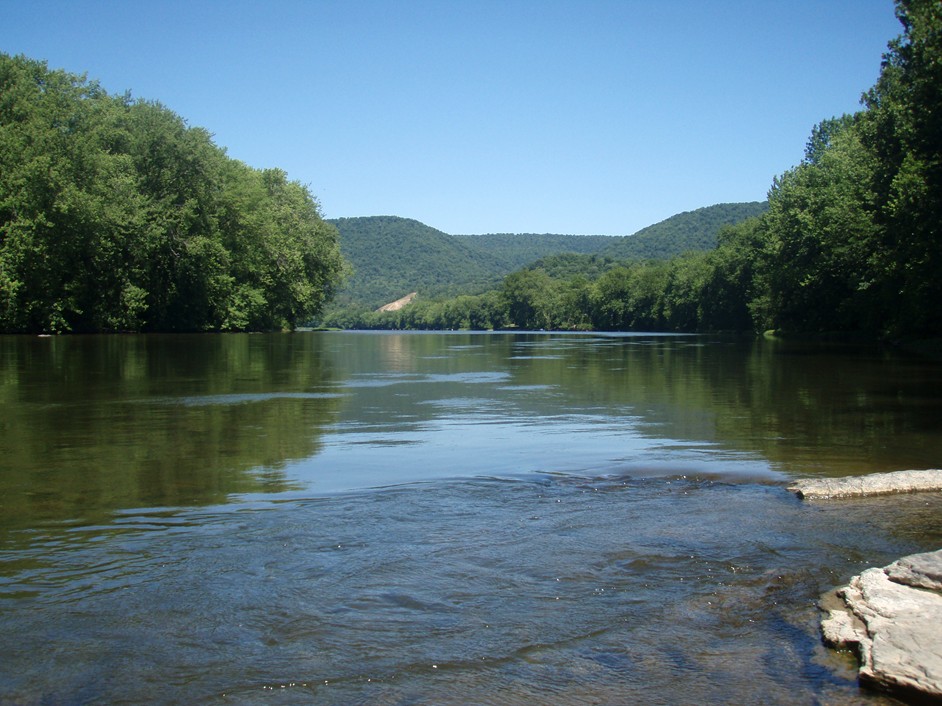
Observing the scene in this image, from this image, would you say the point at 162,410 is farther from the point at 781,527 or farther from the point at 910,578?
the point at 910,578

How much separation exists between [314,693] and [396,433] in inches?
343

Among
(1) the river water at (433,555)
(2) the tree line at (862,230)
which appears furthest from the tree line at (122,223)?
(2) the tree line at (862,230)

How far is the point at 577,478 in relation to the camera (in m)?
8.77

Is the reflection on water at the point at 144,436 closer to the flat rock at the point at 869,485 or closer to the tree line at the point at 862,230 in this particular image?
the flat rock at the point at 869,485

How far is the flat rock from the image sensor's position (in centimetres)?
788

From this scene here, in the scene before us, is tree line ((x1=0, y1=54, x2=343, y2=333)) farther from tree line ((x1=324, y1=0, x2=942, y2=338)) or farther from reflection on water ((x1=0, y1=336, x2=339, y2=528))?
tree line ((x1=324, y1=0, x2=942, y2=338))

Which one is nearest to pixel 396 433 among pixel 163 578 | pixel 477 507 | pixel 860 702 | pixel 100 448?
pixel 100 448

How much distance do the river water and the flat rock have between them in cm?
26

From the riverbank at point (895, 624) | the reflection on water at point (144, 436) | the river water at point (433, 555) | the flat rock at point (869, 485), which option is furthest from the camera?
the flat rock at point (869, 485)

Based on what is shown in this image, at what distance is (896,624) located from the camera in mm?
4266

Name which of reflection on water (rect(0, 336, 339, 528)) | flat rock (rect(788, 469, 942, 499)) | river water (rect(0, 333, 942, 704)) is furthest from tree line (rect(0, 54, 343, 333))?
flat rock (rect(788, 469, 942, 499))

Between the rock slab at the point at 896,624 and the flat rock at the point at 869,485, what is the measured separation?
9.41 ft

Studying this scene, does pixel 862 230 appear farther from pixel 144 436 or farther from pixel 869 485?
pixel 144 436

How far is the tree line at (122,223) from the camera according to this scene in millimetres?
52781
